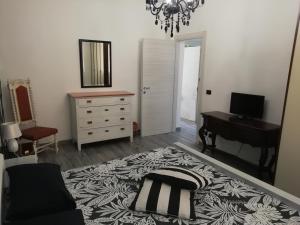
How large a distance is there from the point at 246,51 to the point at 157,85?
183 centimetres

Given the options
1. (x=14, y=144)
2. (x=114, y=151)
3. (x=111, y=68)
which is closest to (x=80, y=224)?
(x=14, y=144)

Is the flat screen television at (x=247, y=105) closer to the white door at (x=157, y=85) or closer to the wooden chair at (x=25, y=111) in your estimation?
the white door at (x=157, y=85)

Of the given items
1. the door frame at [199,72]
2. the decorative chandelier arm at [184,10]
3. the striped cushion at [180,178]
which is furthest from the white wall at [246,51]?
the striped cushion at [180,178]

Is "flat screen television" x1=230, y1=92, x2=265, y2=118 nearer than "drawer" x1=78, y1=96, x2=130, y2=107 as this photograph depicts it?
Yes

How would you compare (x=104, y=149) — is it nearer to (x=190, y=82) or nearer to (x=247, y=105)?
(x=247, y=105)

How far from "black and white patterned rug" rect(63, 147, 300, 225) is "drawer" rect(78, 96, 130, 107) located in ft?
5.68

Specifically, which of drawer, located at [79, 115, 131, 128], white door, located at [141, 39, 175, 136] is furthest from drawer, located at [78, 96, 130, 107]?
white door, located at [141, 39, 175, 136]

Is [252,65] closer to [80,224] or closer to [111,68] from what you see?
[111,68]

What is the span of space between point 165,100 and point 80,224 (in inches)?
143

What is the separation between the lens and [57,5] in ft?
11.6

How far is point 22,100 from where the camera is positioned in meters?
3.38

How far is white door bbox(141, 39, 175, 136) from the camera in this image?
4324mm

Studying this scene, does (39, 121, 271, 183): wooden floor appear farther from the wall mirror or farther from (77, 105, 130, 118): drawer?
the wall mirror

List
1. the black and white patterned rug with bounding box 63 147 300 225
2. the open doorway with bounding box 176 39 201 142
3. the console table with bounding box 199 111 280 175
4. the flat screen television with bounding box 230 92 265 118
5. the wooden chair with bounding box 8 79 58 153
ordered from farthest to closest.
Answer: the open doorway with bounding box 176 39 201 142
the wooden chair with bounding box 8 79 58 153
the flat screen television with bounding box 230 92 265 118
the console table with bounding box 199 111 280 175
the black and white patterned rug with bounding box 63 147 300 225
